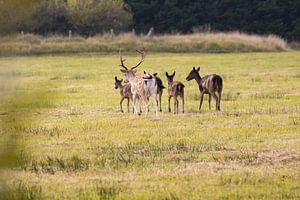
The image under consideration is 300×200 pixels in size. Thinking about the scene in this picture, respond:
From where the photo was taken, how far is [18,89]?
2.09 meters

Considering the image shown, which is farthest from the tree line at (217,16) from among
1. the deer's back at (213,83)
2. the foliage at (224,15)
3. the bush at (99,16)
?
the deer's back at (213,83)

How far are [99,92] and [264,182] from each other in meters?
14.6

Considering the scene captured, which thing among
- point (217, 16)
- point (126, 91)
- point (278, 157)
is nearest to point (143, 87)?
point (126, 91)

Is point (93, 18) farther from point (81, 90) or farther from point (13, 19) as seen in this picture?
point (13, 19)

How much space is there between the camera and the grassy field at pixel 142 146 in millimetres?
2316

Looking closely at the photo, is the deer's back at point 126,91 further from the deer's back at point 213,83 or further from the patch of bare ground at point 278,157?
the patch of bare ground at point 278,157

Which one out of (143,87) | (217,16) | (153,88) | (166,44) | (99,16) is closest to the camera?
(153,88)

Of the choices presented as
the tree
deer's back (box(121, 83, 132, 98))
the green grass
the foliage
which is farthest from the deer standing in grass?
the foliage

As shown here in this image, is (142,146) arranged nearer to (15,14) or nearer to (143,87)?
(143,87)

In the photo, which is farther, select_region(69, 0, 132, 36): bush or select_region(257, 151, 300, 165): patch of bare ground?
select_region(69, 0, 132, 36): bush

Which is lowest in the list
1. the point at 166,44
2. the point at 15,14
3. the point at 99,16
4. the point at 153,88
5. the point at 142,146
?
the point at 166,44

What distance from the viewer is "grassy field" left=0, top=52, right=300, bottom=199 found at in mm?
2316

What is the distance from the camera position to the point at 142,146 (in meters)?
11.5

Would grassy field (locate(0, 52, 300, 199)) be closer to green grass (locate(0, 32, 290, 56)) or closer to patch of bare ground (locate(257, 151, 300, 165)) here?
patch of bare ground (locate(257, 151, 300, 165))
